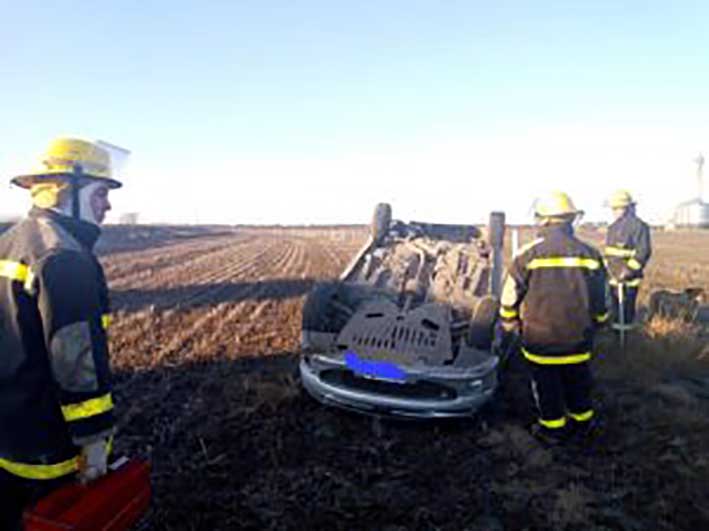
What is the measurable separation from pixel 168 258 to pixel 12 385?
21165 mm

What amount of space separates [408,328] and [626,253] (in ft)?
13.9

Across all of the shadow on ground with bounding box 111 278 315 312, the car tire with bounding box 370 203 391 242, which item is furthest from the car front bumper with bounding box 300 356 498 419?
the shadow on ground with bounding box 111 278 315 312

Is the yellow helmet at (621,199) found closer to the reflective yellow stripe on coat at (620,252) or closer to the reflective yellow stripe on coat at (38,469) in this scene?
the reflective yellow stripe on coat at (620,252)

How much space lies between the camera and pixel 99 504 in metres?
2.20

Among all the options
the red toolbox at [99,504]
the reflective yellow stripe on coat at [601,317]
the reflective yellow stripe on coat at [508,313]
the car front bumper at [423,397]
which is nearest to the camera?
the red toolbox at [99,504]

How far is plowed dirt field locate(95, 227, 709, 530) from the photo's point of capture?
146 inches

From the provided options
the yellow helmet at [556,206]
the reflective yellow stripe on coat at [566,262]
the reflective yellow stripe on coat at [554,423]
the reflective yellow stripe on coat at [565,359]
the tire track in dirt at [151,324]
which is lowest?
the reflective yellow stripe on coat at [554,423]

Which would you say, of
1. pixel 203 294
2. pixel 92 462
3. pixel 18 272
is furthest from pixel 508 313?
pixel 203 294

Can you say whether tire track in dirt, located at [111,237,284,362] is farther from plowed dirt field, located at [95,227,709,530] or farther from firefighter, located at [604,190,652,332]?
firefighter, located at [604,190,652,332]

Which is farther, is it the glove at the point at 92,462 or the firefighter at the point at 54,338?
the glove at the point at 92,462

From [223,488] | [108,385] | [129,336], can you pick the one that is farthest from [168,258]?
[108,385]

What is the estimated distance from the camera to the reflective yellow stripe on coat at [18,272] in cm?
226

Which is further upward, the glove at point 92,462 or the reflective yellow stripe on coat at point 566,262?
the reflective yellow stripe on coat at point 566,262

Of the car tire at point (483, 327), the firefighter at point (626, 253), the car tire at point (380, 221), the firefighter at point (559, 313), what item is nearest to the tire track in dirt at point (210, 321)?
the car tire at point (380, 221)
